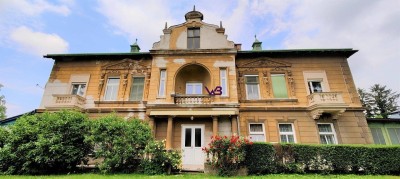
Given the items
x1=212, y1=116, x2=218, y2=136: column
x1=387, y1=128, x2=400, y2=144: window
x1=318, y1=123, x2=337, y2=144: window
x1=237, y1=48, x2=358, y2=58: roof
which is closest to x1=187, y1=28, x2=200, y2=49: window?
x1=237, y1=48, x2=358, y2=58: roof

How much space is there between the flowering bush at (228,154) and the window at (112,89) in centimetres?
975

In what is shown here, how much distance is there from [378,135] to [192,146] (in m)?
13.4

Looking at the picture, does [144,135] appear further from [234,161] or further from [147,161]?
[234,161]

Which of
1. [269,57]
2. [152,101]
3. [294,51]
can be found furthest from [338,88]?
[152,101]

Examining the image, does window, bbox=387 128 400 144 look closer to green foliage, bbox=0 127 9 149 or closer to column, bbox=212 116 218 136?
column, bbox=212 116 218 136

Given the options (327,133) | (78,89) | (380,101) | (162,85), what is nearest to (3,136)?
Result: (78,89)

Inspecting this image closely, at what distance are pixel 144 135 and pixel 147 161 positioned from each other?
4.40 feet

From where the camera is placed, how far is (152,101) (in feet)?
45.8

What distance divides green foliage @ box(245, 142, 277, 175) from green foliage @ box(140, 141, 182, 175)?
11.9 feet

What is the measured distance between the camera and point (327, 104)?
1290 centimetres

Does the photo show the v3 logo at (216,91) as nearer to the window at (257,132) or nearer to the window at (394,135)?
the window at (257,132)

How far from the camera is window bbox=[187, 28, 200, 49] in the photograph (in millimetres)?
15945

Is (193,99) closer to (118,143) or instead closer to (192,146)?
(192,146)

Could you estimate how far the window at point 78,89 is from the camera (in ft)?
51.4
